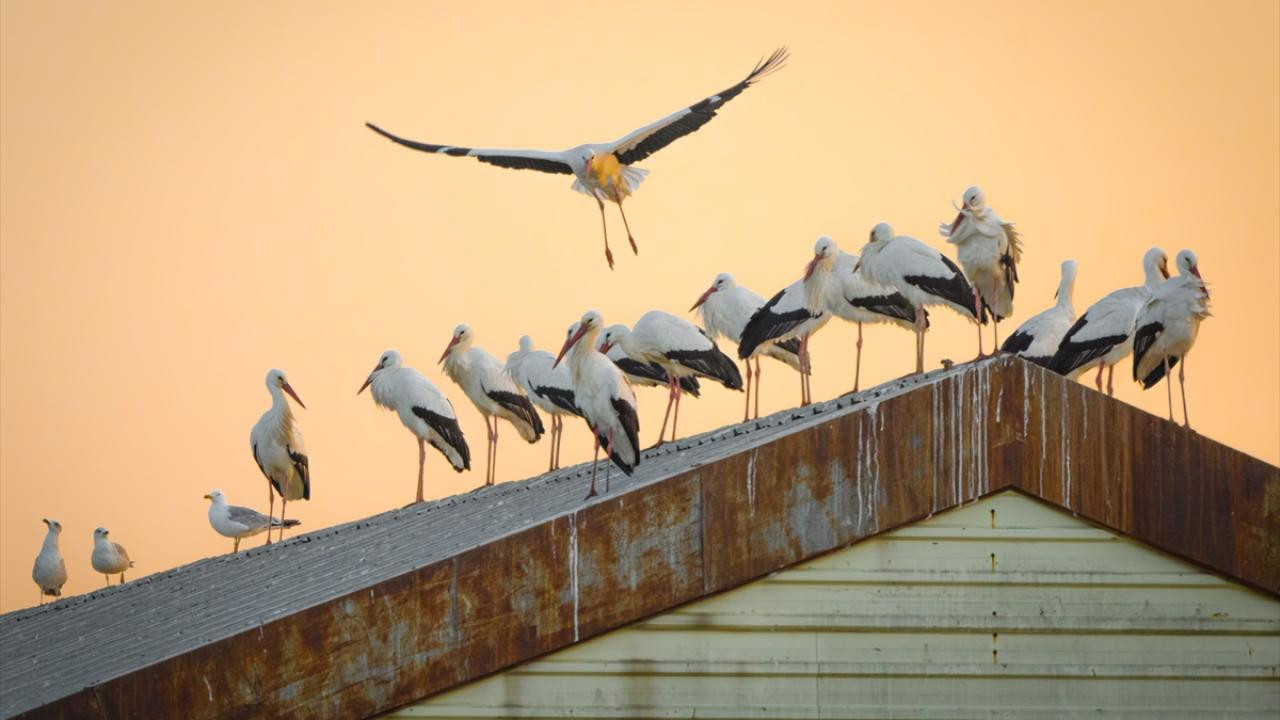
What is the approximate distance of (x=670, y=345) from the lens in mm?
21750

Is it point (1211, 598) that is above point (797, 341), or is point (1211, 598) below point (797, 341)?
below

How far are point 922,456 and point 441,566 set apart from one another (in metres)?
2.74

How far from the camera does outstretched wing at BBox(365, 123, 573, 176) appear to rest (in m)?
24.0

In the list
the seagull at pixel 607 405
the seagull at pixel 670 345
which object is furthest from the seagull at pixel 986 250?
the seagull at pixel 607 405

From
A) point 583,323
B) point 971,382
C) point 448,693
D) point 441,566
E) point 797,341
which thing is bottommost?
point 448,693

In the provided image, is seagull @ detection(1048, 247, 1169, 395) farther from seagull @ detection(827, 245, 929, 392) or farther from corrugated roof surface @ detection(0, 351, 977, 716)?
corrugated roof surface @ detection(0, 351, 977, 716)

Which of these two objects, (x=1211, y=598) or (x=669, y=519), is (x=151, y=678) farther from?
(x=1211, y=598)

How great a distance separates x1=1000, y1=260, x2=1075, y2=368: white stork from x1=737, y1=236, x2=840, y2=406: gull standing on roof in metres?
2.02

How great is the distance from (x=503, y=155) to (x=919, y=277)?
20.7ft

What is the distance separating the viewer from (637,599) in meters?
10.7

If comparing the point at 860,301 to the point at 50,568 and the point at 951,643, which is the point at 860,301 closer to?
the point at 951,643

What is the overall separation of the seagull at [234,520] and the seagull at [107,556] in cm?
467

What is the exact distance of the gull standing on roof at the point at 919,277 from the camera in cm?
1966

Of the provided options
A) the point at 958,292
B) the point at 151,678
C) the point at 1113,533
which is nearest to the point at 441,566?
the point at 151,678
